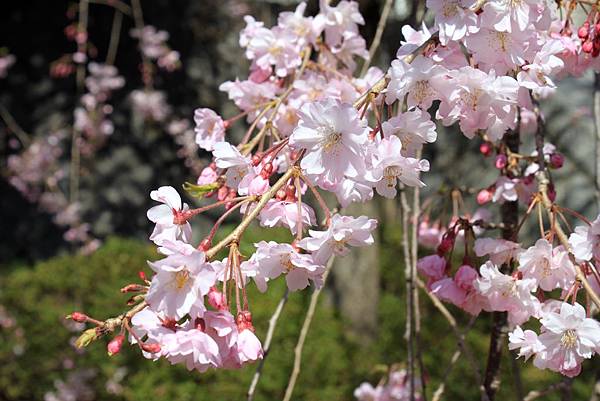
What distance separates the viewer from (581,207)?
196 inches

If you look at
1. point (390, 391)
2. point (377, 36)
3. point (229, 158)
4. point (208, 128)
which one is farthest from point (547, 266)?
point (390, 391)

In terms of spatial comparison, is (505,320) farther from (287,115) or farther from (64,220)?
(64,220)

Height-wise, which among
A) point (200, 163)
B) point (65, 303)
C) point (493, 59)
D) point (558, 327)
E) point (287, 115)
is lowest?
point (65, 303)

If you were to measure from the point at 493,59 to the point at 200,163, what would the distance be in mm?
4477

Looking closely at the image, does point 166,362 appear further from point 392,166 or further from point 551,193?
point 392,166

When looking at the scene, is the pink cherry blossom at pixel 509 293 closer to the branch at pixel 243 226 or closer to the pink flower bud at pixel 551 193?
the pink flower bud at pixel 551 193

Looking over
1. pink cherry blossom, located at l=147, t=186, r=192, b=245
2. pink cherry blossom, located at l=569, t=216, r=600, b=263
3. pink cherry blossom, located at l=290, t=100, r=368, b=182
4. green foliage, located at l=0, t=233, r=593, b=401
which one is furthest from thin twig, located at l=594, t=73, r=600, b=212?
green foliage, located at l=0, t=233, r=593, b=401

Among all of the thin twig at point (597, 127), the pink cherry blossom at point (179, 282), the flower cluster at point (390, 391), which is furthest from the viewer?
the flower cluster at point (390, 391)

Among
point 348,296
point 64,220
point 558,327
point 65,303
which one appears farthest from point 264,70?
point 64,220

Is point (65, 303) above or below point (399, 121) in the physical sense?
below

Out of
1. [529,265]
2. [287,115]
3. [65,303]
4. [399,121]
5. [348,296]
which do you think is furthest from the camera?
[348,296]

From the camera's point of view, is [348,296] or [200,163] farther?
[200,163]

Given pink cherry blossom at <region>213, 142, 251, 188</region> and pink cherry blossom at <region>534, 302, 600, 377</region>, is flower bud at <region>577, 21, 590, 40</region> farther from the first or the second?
pink cherry blossom at <region>213, 142, 251, 188</region>

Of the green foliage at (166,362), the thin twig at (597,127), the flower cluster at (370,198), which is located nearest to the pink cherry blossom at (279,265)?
the flower cluster at (370,198)
